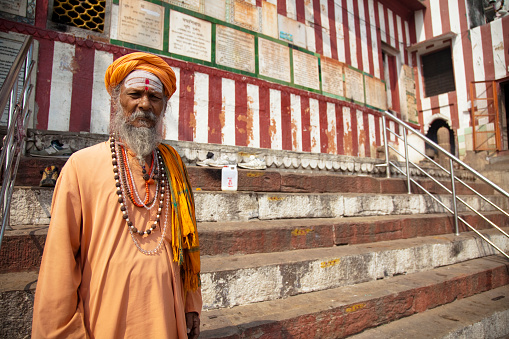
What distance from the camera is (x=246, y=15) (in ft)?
19.9

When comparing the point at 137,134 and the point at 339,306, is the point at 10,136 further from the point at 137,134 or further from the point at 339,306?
the point at 339,306

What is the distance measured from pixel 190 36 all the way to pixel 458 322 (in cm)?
545

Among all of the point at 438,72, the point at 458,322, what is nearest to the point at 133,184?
the point at 458,322

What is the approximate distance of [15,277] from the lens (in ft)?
5.98

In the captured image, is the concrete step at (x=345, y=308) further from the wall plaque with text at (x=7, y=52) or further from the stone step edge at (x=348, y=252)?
the wall plaque with text at (x=7, y=52)

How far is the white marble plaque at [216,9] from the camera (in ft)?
18.4

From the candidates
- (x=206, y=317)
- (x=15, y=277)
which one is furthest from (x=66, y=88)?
(x=206, y=317)

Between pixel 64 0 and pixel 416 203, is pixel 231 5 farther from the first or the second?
pixel 416 203

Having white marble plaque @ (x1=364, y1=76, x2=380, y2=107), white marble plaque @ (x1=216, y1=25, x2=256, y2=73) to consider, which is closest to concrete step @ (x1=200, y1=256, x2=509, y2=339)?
white marble plaque @ (x1=216, y1=25, x2=256, y2=73)

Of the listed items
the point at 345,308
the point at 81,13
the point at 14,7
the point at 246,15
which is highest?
the point at 246,15

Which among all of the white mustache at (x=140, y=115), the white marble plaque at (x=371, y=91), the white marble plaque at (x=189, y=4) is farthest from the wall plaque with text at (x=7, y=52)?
the white marble plaque at (x=371, y=91)

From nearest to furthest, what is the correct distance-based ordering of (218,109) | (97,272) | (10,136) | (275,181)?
(97,272) → (10,136) → (275,181) → (218,109)

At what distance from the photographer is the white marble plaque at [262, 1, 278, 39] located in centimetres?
632

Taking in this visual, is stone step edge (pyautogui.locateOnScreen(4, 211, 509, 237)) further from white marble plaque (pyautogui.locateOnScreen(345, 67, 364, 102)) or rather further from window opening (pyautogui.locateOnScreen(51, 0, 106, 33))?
white marble plaque (pyautogui.locateOnScreen(345, 67, 364, 102))
